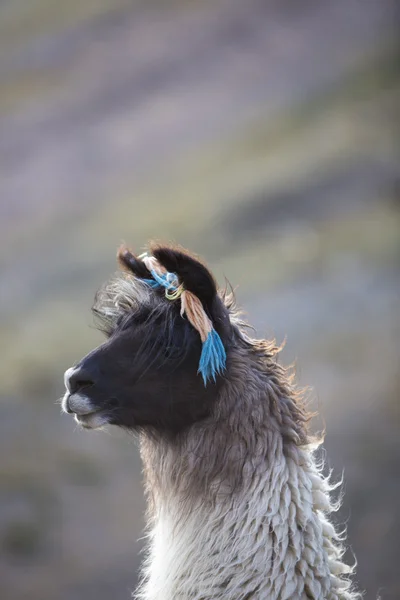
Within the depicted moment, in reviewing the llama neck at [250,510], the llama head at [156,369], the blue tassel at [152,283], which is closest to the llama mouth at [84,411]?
the llama head at [156,369]

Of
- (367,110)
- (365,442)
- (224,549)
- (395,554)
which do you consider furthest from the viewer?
(367,110)

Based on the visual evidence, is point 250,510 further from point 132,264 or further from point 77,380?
point 132,264

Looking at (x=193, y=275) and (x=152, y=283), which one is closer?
(x=193, y=275)

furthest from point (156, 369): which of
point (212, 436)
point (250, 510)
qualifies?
point (250, 510)

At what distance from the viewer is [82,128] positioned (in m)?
13.9

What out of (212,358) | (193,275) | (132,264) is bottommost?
(212,358)

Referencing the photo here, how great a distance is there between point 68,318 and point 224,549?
783cm

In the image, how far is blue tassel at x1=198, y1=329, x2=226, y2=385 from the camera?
10.1ft

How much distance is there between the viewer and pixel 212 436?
3.14m

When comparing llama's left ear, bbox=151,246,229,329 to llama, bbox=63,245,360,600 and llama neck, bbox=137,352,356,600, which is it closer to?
llama, bbox=63,245,360,600

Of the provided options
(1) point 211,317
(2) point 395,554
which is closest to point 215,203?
(2) point 395,554

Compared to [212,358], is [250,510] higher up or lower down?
lower down

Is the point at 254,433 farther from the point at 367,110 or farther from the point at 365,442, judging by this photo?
the point at 367,110

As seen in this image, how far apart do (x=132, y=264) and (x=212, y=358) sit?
1.83ft
